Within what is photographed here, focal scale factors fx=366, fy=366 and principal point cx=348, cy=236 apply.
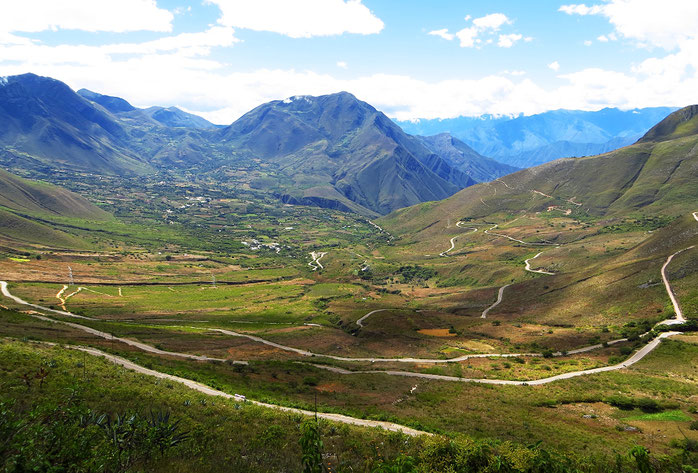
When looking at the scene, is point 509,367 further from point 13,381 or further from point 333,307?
point 333,307

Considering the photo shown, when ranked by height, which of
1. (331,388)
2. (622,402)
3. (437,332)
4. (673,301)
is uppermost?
(673,301)

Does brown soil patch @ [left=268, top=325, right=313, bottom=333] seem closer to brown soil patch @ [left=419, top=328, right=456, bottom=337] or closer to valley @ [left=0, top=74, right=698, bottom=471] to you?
valley @ [left=0, top=74, right=698, bottom=471]

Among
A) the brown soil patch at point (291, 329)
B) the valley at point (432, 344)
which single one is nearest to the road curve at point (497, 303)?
the valley at point (432, 344)

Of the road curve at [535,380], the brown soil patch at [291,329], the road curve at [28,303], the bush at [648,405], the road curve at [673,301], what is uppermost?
the road curve at [673,301]

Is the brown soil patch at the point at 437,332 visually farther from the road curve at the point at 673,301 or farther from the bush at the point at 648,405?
the bush at the point at 648,405

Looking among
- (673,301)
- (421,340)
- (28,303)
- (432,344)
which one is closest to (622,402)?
(432,344)

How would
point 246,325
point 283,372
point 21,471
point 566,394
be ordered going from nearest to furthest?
point 21,471
point 566,394
point 283,372
point 246,325

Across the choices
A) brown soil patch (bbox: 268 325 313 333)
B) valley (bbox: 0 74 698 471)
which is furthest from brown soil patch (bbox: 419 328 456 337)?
brown soil patch (bbox: 268 325 313 333)

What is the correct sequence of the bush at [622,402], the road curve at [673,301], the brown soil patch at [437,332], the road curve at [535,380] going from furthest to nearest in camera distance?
the brown soil patch at [437,332], the road curve at [673,301], the road curve at [535,380], the bush at [622,402]

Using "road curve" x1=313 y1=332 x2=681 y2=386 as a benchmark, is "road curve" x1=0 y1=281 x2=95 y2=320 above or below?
below

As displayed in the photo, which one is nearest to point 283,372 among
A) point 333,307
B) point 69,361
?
point 69,361

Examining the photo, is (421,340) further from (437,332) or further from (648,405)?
(648,405)
